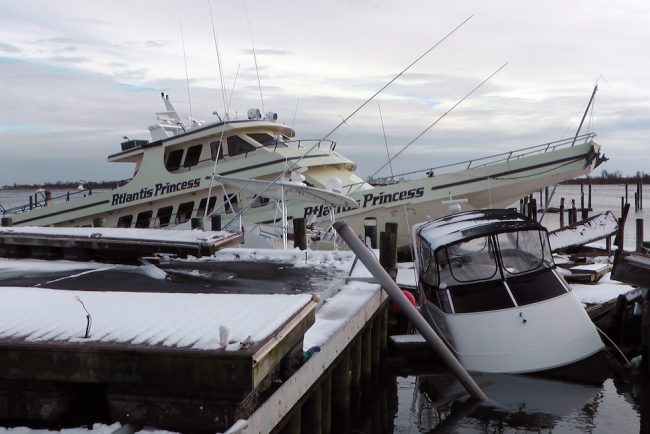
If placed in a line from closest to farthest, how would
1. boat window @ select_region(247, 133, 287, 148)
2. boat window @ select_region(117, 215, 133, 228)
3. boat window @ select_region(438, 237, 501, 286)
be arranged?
boat window @ select_region(438, 237, 501, 286) → boat window @ select_region(247, 133, 287, 148) → boat window @ select_region(117, 215, 133, 228)

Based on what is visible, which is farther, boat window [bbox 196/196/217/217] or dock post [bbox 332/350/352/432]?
boat window [bbox 196/196/217/217]

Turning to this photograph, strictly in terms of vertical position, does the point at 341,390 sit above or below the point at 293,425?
below

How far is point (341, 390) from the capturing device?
8.84m

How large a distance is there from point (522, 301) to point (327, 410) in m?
4.22

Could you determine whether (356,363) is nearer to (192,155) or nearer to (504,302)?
(504,302)

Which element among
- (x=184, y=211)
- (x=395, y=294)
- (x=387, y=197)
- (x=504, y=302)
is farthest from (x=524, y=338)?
(x=184, y=211)

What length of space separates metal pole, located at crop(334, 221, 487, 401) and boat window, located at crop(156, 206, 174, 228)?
15542 millimetres

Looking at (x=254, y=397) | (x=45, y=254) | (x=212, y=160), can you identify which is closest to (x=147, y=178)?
(x=212, y=160)

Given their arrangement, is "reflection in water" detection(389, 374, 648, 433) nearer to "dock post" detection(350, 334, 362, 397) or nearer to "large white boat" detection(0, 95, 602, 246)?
"dock post" detection(350, 334, 362, 397)

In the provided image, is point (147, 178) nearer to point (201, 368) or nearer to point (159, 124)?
point (159, 124)

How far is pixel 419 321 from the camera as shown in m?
8.67

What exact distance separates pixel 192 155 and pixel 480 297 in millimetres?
14493

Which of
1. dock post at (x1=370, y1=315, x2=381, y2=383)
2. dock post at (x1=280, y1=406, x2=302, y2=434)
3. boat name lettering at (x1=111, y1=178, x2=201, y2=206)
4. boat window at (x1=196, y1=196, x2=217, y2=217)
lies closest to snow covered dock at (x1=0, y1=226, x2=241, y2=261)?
dock post at (x1=370, y1=315, x2=381, y2=383)

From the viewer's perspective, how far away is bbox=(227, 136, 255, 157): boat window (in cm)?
2233
